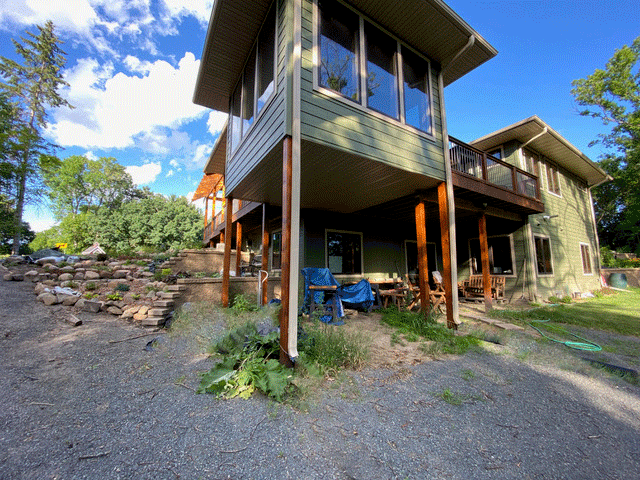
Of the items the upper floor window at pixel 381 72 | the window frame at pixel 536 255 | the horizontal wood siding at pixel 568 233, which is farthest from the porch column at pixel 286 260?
the horizontal wood siding at pixel 568 233

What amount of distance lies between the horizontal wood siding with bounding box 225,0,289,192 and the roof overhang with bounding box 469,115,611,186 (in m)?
→ 8.18

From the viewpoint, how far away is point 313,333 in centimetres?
352

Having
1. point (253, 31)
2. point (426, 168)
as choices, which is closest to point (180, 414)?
point (426, 168)

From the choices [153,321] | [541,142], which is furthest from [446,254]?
[541,142]

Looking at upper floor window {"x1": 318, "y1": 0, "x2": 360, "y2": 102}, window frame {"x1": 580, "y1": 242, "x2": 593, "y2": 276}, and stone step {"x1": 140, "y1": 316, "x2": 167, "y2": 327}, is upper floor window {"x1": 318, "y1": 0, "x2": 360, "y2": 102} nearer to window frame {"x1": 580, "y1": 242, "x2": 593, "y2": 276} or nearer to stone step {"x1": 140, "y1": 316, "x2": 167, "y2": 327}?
stone step {"x1": 140, "y1": 316, "x2": 167, "y2": 327}

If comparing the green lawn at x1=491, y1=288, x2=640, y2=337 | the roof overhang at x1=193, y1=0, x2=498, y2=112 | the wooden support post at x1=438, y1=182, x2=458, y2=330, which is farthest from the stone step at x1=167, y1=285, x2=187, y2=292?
the green lawn at x1=491, y1=288, x2=640, y2=337

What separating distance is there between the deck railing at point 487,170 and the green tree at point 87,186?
3362 cm

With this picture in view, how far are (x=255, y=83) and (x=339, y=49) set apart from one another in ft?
5.29

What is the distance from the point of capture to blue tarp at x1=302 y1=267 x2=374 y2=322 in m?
5.43

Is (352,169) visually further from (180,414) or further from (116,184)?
(116,184)

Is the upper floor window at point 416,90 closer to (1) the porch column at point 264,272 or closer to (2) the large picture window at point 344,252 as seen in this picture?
(2) the large picture window at point 344,252

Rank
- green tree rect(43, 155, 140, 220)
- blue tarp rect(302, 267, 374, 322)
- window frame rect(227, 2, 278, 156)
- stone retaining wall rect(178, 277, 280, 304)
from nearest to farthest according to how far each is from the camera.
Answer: window frame rect(227, 2, 278, 156) → blue tarp rect(302, 267, 374, 322) → stone retaining wall rect(178, 277, 280, 304) → green tree rect(43, 155, 140, 220)

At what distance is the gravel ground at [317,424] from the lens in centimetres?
163

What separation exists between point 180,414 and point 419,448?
186cm
